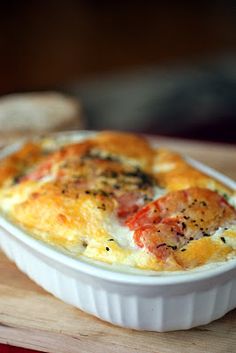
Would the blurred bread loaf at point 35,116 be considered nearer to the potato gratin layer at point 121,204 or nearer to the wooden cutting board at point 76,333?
the potato gratin layer at point 121,204

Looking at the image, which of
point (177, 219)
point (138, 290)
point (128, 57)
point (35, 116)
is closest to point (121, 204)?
point (177, 219)

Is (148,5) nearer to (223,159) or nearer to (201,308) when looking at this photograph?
(223,159)

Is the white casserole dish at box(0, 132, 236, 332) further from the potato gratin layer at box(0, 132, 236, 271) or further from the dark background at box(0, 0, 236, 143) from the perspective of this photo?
the dark background at box(0, 0, 236, 143)

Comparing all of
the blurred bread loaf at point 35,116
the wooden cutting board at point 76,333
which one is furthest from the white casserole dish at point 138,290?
the blurred bread loaf at point 35,116

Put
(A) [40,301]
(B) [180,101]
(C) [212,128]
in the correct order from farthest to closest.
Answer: (B) [180,101]
(C) [212,128]
(A) [40,301]

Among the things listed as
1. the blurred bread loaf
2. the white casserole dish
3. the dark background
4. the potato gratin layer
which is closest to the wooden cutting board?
the white casserole dish

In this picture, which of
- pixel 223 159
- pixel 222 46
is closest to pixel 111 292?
pixel 223 159
